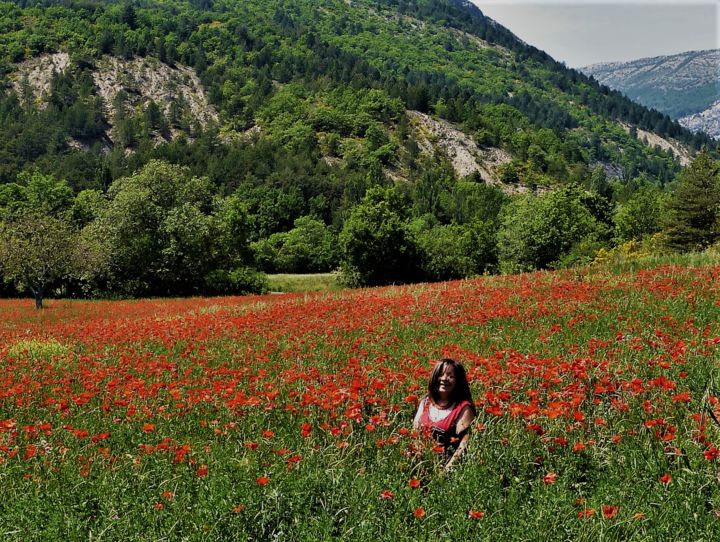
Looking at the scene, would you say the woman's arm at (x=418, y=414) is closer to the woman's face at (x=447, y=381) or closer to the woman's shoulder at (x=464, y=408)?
the woman's face at (x=447, y=381)

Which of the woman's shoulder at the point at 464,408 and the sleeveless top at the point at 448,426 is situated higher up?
the woman's shoulder at the point at 464,408

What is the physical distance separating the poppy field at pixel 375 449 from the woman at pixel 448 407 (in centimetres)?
18

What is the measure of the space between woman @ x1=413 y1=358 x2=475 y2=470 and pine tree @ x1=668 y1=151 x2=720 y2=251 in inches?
2049

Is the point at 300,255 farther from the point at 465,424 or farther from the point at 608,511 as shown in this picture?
the point at 608,511

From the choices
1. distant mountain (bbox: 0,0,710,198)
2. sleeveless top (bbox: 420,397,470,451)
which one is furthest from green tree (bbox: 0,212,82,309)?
A: distant mountain (bbox: 0,0,710,198)

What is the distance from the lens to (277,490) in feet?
12.1

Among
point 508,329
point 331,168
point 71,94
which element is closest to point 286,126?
point 331,168

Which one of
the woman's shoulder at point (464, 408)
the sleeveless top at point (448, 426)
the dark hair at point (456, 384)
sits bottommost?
the sleeveless top at point (448, 426)

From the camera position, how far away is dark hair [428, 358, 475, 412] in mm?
5425

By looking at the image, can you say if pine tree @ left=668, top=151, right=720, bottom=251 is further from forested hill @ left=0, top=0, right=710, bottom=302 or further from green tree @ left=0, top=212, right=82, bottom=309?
green tree @ left=0, top=212, right=82, bottom=309

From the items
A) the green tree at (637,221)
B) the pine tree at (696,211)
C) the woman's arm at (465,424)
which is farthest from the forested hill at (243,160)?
the woman's arm at (465,424)

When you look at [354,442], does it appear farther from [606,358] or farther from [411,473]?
[606,358]

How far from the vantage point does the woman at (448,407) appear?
517 centimetres

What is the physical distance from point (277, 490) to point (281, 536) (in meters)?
0.32
